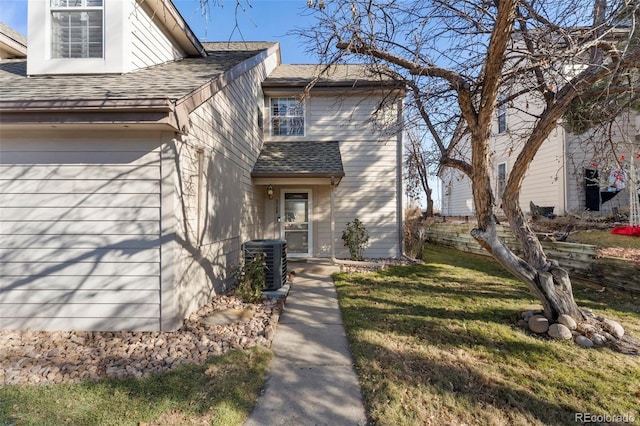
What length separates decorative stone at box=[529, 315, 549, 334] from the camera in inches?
150

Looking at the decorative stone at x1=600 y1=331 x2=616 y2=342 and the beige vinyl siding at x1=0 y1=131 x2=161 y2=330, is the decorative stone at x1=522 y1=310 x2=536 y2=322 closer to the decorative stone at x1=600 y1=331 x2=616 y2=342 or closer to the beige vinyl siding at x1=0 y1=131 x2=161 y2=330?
the decorative stone at x1=600 y1=331 x2=616 y2=342

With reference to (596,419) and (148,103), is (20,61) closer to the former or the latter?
(148,103)

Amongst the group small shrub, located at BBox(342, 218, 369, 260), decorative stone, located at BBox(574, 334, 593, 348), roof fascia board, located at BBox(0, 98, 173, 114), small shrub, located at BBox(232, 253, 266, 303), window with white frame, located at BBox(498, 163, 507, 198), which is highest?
window with white frame, located at BBox(498, 163, 507, 198)

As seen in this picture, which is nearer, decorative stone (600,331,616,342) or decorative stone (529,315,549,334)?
decorative stone (600,331,616,342)

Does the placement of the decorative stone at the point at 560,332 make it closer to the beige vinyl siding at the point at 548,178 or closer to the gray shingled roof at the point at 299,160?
the gray shingled roof at the point at 299,160

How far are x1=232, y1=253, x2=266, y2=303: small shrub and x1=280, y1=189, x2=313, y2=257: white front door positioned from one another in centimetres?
377

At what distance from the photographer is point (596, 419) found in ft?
7.82

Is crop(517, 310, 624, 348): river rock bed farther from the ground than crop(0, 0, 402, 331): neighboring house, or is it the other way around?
crop(0, 0, 402, 331): neighboring house

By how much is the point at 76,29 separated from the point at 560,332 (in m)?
8.78

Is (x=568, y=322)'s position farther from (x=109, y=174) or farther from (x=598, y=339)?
(x=109, y=174)

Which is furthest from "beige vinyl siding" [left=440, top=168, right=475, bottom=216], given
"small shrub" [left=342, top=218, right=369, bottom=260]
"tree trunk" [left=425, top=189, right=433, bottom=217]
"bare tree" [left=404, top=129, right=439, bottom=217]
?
"small shrub" [left=342, top=218, right=369, bottom=260]

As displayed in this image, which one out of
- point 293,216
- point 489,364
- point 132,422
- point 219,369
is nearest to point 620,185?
point 489,364

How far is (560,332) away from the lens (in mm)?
3691

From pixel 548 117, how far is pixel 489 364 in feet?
11.1
